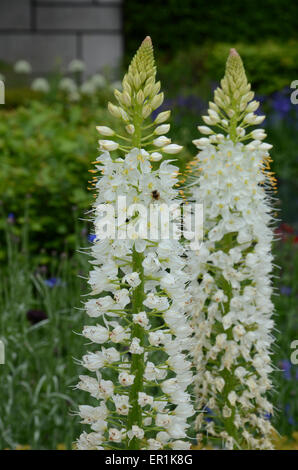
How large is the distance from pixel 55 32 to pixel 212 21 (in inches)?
130

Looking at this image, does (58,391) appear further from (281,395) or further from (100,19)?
(100,19)

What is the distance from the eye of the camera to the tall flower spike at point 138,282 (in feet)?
6.34

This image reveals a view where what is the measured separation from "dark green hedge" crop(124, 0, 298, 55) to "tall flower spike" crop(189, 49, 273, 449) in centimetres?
1210

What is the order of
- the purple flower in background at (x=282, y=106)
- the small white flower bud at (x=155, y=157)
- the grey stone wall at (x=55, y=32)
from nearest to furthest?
the small white flower bud at (x=155, y=157), the purple flower in background at (x=282, y=106), the grey stone wall at (x=55, y=32)

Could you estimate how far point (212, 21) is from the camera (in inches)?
561

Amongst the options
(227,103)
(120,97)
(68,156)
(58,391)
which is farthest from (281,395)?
(68,156)

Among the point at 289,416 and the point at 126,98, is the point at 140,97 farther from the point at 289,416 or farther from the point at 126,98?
the point at 289,416

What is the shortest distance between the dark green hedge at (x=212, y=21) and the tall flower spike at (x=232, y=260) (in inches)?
476

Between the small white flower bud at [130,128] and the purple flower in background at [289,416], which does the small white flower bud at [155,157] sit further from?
the purple flower in background at [289,416]

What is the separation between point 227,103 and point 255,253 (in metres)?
0.56

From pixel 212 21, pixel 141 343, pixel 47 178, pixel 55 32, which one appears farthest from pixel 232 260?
pixel 212 21

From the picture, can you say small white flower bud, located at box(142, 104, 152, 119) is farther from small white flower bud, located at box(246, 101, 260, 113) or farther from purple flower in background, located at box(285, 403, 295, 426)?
purple flower in background, located at box(285, 403, 295, 426)

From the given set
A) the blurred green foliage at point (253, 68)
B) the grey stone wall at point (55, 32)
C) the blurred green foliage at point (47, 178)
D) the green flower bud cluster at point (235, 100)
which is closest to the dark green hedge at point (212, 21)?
the grey stone wall at point (55, 32)

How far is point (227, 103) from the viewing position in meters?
2.51
